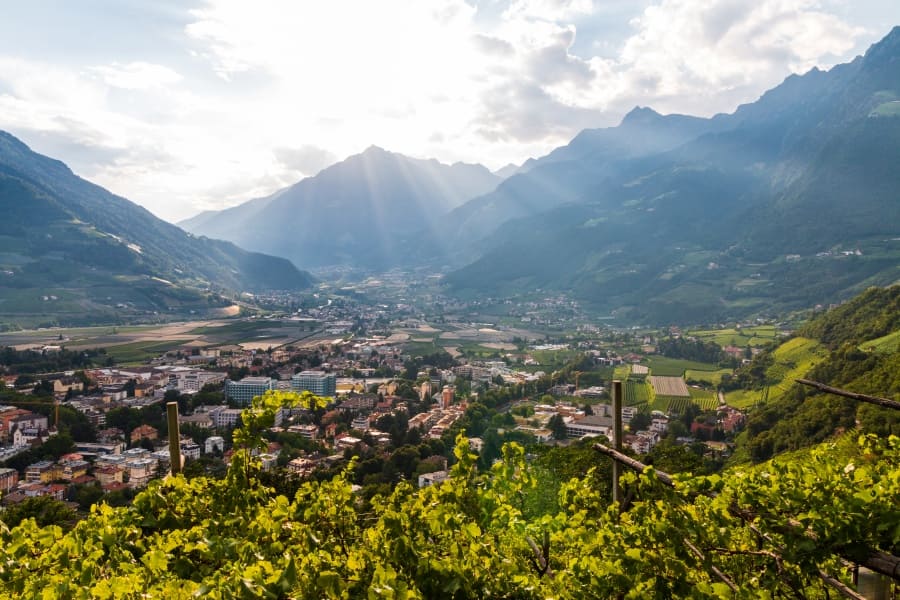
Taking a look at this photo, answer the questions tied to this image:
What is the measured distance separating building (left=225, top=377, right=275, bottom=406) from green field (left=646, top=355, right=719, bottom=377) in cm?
4306

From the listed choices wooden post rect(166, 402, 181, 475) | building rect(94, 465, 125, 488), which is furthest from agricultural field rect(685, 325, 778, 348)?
wooden post rect(166, 402, 181, 475)

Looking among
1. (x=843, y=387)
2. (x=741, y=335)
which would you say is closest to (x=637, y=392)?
(x=843, y=387)

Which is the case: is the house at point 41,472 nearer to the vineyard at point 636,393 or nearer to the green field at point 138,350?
the green field at point 138,350

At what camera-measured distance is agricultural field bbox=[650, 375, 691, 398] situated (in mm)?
50531

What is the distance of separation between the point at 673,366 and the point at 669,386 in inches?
491

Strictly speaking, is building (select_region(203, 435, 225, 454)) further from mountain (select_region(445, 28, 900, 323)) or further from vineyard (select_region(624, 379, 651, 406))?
mountain (select_region(445, 28, 900, 323))

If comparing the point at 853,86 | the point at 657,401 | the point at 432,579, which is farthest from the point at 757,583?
the point at 853,86

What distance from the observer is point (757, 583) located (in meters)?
2.52

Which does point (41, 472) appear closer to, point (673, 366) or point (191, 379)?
point (191, 379)

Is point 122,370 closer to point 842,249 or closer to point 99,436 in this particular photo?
point 99,436

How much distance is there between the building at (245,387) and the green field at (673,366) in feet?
141

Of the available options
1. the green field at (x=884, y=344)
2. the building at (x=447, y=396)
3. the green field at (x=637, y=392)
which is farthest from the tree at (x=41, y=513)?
the green field at (x=884, y=344)

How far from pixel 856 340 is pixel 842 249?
9545cm

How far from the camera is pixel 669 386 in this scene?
53469 millimetres
